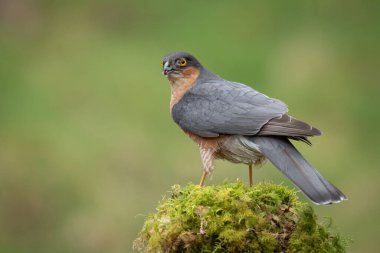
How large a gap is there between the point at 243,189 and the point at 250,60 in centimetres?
1018

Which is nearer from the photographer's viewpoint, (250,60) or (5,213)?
(5,213)

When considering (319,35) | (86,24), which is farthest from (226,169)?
(86,24)

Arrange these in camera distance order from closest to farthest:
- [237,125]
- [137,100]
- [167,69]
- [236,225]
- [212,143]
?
[236,225] → [237,125] → [212,143] → [167,69] → [137,100]

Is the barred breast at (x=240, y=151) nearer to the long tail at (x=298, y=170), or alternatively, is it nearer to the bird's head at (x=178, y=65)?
the long tail at (x=298, y=170)

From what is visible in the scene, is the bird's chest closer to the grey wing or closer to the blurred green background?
the grey wing

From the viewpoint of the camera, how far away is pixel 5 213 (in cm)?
1432

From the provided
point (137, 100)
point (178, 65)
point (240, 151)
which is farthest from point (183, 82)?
point (137, 100)

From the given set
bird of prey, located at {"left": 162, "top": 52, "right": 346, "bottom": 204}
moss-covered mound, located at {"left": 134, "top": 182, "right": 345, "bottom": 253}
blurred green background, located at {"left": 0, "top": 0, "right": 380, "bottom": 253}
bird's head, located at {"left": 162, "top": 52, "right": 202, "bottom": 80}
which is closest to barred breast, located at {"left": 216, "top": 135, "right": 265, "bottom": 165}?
bird of prey, located at {"left": 162, "top": 52, "right": 346, "bottom": 204}

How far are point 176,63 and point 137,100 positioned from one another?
21.3 ft

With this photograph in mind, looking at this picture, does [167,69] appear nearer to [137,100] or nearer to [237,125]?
[237,125]

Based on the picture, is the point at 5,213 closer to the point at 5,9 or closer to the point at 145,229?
the point at 5,9

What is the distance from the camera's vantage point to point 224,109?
8320mm

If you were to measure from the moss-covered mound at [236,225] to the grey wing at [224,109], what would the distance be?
4.29 ft

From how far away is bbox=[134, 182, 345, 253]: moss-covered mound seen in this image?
20.4ft
